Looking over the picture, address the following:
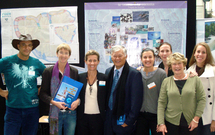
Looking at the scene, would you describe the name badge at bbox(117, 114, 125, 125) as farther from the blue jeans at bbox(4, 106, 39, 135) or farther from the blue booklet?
the blue jeans at bbox(4, 106, 39, 135)

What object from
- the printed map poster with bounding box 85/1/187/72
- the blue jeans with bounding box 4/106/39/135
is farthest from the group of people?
the printed map poster with bounding box 85/1/187/72

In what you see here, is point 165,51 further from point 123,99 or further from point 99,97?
point 99,97

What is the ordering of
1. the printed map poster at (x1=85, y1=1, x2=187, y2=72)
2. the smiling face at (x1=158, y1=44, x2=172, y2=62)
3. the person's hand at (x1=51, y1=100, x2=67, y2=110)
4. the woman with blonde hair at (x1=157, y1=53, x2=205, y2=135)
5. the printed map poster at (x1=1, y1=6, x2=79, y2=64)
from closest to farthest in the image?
the woman with blonde hair at (x1=157, y1=53, x2=205, y2=135) → the person's hand at (x1=51, y1=100, x2=67, y2=110) → the smiling face at (x1=158, y1=44, x2=172, y2=62) → the printed map poster at (x1=85, y1=1, x2=187, y2=72) → the printed map poster at (x1=1, y1=6, x2=79, y2=64)

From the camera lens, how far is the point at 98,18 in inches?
129

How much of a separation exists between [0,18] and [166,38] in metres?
4.00

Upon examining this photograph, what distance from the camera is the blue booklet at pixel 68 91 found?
2.07 meters

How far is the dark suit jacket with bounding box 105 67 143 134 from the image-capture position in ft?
6.17

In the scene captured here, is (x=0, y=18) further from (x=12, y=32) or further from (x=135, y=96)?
(x=135, y=96)

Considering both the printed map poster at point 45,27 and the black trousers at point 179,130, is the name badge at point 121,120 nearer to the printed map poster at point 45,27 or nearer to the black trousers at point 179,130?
the black trousers at point 179,130

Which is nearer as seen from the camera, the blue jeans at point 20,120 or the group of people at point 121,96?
the group of people at point 121,96

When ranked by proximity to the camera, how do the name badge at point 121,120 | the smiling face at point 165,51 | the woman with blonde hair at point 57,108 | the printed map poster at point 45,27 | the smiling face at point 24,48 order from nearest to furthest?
the name badge at point 121,120
the woman with blonde hair at point 57,108
the smiling face at point 24,48
the smiling face at point 165,51
the printed map poster at point 45,27

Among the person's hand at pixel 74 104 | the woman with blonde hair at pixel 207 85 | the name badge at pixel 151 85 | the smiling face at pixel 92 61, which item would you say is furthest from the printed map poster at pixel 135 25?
the person's hand at pixel 74 104

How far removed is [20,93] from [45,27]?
176 cm

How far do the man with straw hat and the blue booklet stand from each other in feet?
1.81
